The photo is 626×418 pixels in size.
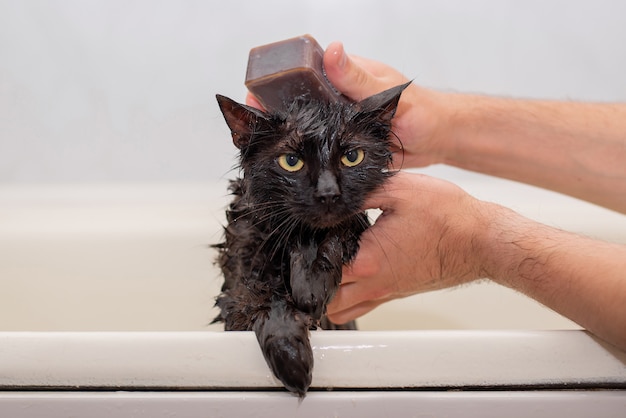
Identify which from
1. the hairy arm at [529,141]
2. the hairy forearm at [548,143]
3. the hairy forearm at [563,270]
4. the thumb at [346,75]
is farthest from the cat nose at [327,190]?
the hairy forearm at [548,143]

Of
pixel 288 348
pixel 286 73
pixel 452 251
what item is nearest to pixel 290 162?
pixel 286 73

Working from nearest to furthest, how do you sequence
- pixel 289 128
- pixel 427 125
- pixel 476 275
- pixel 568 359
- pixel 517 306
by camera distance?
pixel 568 359, pixel 289 128, pixel 476 275, pixel 427 125, pixel 517 306

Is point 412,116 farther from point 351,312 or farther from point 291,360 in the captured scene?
point 291,360

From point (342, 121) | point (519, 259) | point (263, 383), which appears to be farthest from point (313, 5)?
point (263, 383)

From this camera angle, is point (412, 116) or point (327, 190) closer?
point (327, 190)

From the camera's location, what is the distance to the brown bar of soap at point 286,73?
3.37ft

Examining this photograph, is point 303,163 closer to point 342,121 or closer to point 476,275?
point 342,121

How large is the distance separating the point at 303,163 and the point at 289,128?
0.07 m

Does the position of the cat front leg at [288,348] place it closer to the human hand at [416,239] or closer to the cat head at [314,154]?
the cat head at [314,154]

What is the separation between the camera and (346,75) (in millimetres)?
1128

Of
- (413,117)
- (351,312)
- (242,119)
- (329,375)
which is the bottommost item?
(351,312)

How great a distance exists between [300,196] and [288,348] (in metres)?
0.26

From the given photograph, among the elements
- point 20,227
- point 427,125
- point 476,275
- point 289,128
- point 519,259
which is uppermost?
point 289,128

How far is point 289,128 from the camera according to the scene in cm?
99
